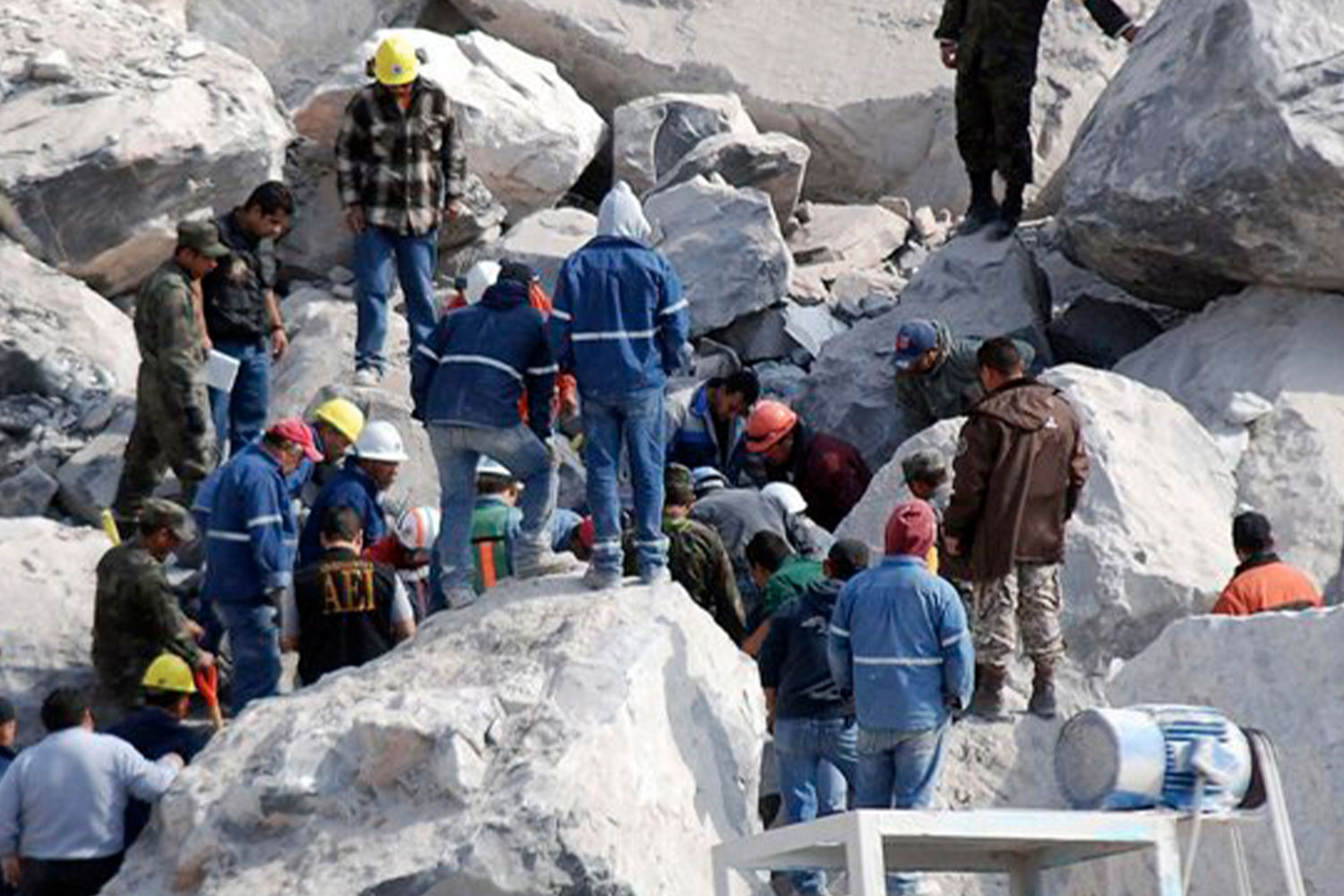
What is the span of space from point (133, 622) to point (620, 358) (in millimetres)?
3065

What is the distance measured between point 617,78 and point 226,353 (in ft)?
20.6

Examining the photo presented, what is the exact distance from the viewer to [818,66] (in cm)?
2322

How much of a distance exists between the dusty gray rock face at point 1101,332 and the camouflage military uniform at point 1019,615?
16.8ft

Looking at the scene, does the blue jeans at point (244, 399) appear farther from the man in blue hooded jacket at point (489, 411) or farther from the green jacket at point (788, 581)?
the green jacket at point (788, 581)

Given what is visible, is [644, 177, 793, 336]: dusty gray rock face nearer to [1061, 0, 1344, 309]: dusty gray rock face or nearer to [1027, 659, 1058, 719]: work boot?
[1061, 0, 1344, 309]: dusty gray rock face

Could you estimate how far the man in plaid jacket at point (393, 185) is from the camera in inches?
718

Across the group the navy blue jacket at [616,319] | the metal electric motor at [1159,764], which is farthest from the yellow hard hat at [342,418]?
the metal electric motor at [1159,764]

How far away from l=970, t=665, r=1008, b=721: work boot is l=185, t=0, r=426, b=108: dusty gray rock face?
1048 cm

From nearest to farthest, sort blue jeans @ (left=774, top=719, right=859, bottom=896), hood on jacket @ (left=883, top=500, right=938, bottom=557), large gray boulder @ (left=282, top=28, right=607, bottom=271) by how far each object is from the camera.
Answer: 1. hood on jacket @ (left=883, top=500, right=938, bottom=557)
2. blue jeans @ (left=774, top=719, right=859, bottom=896)
3. large gray boulder @ (left=282, top=28, right=607, bottom=271)

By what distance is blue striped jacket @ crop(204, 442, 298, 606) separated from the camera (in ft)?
49.1

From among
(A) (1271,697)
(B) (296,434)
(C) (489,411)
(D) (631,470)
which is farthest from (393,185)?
(A) (1271,697)

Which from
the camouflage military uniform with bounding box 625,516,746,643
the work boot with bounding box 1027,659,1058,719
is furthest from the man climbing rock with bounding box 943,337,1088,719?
the camouflage military uniform with bounding box 625,516,746,643

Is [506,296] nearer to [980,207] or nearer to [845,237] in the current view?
[980,207]

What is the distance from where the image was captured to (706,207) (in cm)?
2005
